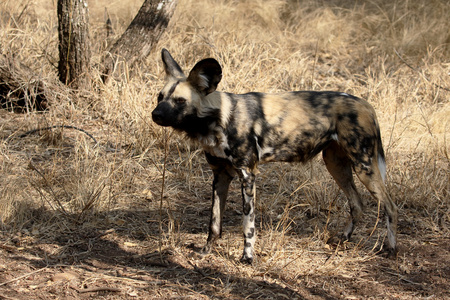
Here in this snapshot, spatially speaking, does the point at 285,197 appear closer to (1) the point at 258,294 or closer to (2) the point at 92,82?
(1) the point at 258,294

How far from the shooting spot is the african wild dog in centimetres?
260

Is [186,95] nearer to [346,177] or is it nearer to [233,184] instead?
[346,177]

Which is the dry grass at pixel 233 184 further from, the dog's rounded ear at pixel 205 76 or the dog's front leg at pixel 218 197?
the dog's rounded ear at pixel 205 76

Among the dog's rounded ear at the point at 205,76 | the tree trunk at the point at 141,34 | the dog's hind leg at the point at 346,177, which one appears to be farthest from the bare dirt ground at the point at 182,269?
the tree trunk at the point at 141,34

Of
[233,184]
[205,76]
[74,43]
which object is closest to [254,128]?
[205,76]

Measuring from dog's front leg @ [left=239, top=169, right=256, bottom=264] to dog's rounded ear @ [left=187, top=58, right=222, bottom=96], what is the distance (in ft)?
1.64

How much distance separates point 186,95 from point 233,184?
1.50 meters

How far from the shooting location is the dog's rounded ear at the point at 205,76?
2.51 m

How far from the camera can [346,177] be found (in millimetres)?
3135

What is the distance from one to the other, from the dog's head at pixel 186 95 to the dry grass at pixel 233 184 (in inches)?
19.8

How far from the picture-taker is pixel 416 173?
12.4ft

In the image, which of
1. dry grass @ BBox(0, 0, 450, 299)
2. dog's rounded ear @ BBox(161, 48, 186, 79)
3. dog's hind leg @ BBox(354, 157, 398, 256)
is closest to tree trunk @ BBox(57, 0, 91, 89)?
dry grass @ BBox(0, 0, 450, 299)

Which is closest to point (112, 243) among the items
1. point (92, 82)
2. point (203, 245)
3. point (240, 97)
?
point (203, 245)

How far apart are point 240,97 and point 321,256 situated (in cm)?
103
